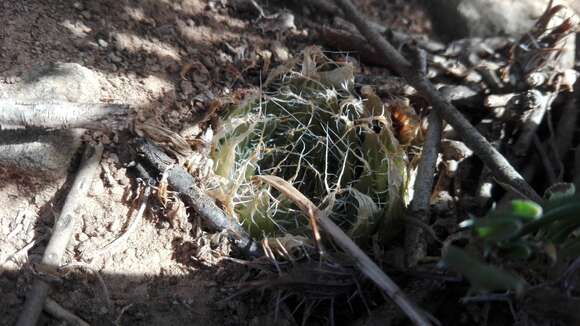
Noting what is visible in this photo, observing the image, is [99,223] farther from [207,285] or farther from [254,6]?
[254,6]

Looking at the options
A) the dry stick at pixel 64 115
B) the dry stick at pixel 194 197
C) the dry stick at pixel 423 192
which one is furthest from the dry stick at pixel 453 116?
the dry stick at pixel 64 115

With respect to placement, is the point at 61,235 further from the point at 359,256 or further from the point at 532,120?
the point at 532,120

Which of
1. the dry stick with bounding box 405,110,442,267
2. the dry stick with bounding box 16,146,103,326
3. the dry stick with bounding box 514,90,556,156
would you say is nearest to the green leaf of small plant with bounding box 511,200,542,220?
the dry stick with bounding box 405,110,442,267

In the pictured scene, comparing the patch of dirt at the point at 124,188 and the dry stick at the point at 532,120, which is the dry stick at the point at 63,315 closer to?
the patch of dirt at the point at 124,188

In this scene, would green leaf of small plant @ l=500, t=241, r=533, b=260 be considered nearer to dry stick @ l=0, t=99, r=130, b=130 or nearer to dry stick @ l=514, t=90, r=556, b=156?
dry stick @ l=514, t=90, r=556, b=156

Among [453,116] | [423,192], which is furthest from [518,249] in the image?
[453,116]

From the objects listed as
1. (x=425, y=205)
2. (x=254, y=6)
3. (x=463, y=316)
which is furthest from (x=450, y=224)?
(x=254, y=6)

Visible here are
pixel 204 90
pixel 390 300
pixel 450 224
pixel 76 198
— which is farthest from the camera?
pixel 204 90
